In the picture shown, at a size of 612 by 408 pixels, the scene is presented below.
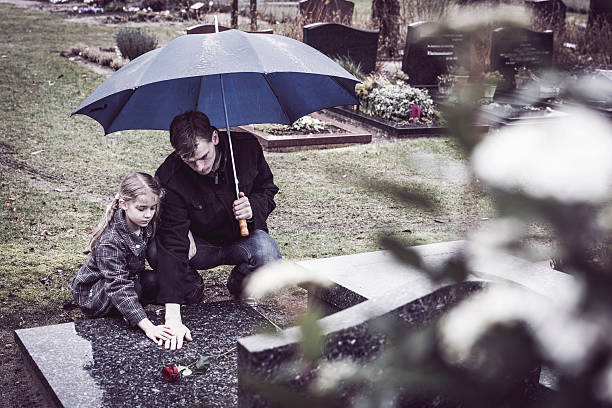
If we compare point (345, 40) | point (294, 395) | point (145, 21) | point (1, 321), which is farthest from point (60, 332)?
point (145, 21)

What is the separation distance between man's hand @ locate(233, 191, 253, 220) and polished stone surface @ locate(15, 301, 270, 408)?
0.50 m

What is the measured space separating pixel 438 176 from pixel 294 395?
28 centimetres

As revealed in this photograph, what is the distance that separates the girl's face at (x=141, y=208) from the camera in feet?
11.6

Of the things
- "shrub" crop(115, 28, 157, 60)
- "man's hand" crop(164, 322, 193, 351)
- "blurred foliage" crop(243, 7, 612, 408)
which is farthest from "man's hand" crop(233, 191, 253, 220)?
"shrub" crop(115, 28, 157, 60)

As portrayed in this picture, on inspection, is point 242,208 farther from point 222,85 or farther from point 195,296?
point 222,85

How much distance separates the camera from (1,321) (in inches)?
158

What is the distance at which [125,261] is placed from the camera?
3.62m

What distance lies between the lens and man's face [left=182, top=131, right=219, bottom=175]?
140 inches

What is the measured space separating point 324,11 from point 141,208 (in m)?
13.5

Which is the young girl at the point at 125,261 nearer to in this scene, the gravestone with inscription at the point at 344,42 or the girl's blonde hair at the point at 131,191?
the girl's blonde hair at the point at 131,191

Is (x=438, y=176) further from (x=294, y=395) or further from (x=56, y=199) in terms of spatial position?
(x=56, y=199)

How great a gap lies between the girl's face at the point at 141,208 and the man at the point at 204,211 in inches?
6.2

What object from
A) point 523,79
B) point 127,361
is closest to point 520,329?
point 127,361

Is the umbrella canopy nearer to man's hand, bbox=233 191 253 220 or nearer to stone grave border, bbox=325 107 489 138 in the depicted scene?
man's hand, bbox=233 191 253 220
